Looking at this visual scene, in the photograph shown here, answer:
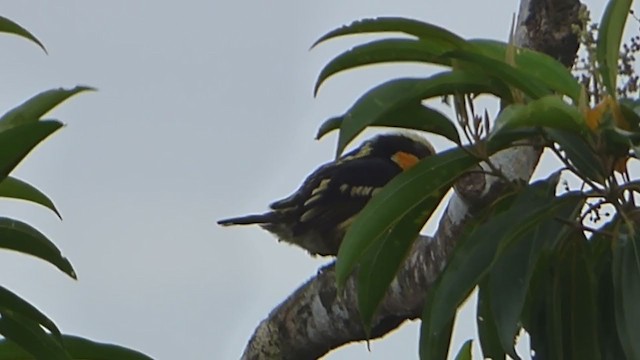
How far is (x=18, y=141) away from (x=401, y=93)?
606 mm

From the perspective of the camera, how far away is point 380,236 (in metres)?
2.29

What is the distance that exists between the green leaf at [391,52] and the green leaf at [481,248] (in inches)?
10.4

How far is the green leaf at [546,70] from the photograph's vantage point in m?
2.14

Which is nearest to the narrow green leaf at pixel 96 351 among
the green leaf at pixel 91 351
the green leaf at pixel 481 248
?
the green leaf at pixel 91 351

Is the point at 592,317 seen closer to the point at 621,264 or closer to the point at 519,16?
the point at 621,264

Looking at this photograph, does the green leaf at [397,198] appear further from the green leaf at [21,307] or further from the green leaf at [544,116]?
the green leaf at [21,307]

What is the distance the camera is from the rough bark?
2.89m

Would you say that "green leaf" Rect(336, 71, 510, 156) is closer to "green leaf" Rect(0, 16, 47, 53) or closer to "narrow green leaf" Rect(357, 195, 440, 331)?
"narrow green leaf" Rect(357, 195, 440, 331)

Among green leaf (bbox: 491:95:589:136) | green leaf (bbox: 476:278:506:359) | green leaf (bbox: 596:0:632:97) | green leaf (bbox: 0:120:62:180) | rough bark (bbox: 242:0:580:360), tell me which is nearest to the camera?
green leaf (bbox: 0:120:62:180)

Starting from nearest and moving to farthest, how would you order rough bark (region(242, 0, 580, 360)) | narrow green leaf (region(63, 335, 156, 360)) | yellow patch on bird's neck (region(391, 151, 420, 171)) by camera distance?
narrow green leaf (region(63, 335, 156, 360)), rough bark (region(242, 0, 580, 360)), yellow patch on bird's neck (region(391, 151, 420, 171))

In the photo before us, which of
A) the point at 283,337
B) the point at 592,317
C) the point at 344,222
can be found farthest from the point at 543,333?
the point at 344,222

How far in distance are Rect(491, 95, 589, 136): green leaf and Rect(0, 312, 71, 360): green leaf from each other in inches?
29.8

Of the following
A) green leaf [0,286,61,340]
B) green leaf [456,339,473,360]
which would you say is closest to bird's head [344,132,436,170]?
green leaf [456,339,473,360]

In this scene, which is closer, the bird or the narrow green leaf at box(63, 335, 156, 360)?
the narrow green leaf at box(63, 335, 156, 360)
